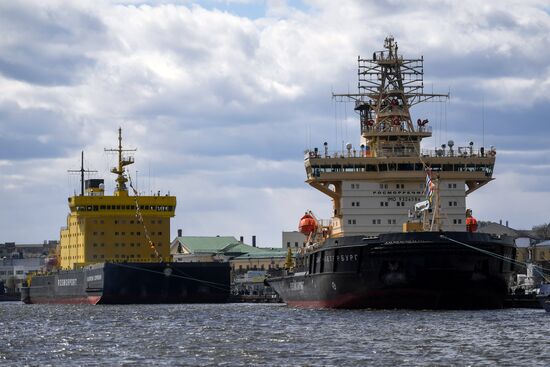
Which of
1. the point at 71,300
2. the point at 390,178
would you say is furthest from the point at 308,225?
the point at 71,300

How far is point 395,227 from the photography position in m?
81.2

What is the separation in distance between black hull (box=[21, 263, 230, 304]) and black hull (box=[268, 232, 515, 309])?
33616 millimetres

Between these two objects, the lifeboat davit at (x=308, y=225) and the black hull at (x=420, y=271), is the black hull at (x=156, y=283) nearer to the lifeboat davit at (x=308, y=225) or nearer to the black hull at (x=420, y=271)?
the lifeboat davit at (x=308, y=225)

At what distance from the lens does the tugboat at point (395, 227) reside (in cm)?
6962

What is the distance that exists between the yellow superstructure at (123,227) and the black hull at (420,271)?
137 feet

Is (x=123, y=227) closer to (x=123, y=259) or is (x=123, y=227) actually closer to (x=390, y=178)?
(x=123, y=259)

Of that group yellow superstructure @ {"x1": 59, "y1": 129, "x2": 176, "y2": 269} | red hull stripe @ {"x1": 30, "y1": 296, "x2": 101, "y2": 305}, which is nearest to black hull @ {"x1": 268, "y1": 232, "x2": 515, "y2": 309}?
red hull stripe @ {"x1": 30, "y1": 296, "x2": 101, "y2": 305}

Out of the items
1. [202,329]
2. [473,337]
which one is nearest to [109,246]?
[202,329]

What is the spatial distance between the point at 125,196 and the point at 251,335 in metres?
59.7

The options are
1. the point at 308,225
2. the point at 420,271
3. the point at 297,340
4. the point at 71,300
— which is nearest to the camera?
the point at 297,340

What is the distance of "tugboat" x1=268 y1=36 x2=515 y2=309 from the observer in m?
69.6

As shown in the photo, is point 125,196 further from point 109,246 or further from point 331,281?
point 331,281

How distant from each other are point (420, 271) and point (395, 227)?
11893 millimetres

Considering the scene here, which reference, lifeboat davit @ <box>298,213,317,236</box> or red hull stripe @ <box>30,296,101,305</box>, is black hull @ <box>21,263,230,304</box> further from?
lifeboat davit @ <box>298,213,317,236</box>
